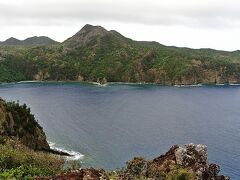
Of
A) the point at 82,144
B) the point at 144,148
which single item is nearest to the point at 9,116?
the point at 82,144

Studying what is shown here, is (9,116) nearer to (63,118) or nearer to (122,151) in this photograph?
(122,151)

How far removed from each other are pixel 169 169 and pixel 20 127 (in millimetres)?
Answer: 66057

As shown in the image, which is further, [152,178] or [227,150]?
[227,150]

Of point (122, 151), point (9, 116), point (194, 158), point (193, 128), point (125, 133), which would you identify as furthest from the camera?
point (193, 128)

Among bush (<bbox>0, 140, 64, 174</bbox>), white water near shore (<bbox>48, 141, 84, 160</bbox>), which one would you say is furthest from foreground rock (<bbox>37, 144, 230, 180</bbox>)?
white water near shore (<bbox>48, 141, 84, 160</bbox>)

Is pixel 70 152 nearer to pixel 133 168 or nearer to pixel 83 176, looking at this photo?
pixel 133 168

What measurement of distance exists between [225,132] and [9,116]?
8295 centimetres

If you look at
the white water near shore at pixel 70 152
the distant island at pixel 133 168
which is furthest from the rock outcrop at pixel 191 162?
the white water near shore at pixel 70 152

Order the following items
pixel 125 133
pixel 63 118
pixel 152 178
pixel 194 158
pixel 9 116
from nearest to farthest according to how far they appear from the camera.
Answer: pixel 152 178
pixel 194 158
pixel 9 116
pixel 125 133
pixel 63 118

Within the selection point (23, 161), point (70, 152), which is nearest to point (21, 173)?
point (23, 161)

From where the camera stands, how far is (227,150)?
136750 millimetres

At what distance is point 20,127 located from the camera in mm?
127625

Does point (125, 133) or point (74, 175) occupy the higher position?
point (74, 175)

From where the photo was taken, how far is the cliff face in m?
123
